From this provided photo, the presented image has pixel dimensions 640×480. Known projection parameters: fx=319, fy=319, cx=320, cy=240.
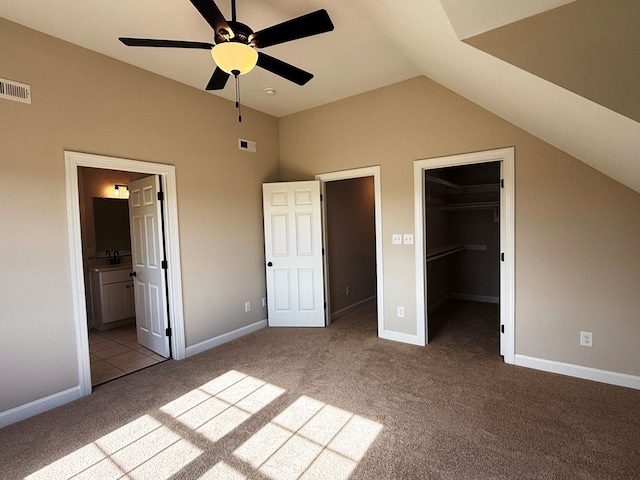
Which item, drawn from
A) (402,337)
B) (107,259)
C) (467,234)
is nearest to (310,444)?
(402,337)

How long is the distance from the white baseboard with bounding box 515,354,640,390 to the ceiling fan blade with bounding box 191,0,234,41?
3.60 meters

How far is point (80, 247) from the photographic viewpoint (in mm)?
2721

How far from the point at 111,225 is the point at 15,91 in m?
2.88

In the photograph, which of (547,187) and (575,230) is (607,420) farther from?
(547,187)

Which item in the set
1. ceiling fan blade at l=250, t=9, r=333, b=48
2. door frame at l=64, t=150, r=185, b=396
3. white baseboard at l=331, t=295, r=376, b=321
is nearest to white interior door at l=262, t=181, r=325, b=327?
white baseboard at l=331, t=295, r=376, b=321

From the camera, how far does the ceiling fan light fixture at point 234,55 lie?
1.82 meters

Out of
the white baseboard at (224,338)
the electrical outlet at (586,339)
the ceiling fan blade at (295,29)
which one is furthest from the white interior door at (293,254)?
the electrical outlet at (586,339)

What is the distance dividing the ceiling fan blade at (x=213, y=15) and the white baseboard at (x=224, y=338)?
10.0ft

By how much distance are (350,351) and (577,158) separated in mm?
2774

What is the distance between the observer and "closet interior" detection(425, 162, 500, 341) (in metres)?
5.26

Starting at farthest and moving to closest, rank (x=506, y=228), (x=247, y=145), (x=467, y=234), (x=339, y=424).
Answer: (x=467, y=234)
(x=247, y=145)
(x=506, y=228)
(x=339, y=424)

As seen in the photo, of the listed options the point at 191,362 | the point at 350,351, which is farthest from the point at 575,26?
the point at 191,362

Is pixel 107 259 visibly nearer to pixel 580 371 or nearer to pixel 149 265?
pixel 149 265

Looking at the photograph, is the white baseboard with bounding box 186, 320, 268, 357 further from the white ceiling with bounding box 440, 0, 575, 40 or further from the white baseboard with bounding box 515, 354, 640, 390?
the white ceiling with bounding box 440, 0, 575, 40
